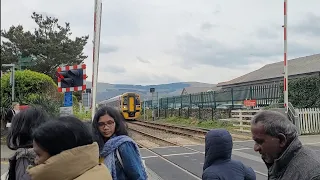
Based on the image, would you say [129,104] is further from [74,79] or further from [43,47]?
[74,79]

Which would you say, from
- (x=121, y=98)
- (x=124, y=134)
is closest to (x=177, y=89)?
(x=121, y=98)

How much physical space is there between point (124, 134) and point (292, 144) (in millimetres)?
1879

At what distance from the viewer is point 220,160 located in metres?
3.25

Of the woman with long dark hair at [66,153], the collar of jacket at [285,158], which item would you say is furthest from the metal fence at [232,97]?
the woman with long dark hair at [66,153]

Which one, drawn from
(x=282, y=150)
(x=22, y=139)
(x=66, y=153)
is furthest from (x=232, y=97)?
(x=66, y=153)

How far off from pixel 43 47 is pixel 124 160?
33919mm

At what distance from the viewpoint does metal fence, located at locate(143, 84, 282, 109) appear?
26284 millimetres

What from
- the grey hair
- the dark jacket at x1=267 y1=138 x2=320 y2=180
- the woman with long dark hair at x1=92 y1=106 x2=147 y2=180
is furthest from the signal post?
the dark jacket at x1=267 y1=138 x2=320 y2=180

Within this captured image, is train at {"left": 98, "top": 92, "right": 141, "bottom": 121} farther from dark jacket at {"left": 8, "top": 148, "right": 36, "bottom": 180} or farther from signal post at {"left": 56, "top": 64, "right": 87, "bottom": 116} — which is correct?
dark jacket at {"left": 8, "top": 148, "right": 36, "bottom": 180}

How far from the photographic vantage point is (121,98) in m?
37.3

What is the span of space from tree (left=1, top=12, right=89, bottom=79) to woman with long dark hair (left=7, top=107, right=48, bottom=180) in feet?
106

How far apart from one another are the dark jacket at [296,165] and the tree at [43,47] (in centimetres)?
3364

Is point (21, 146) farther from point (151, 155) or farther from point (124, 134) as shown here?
point (151, 155)

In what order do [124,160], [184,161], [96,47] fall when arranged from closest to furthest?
[124,160], [96,47], [184,161]
